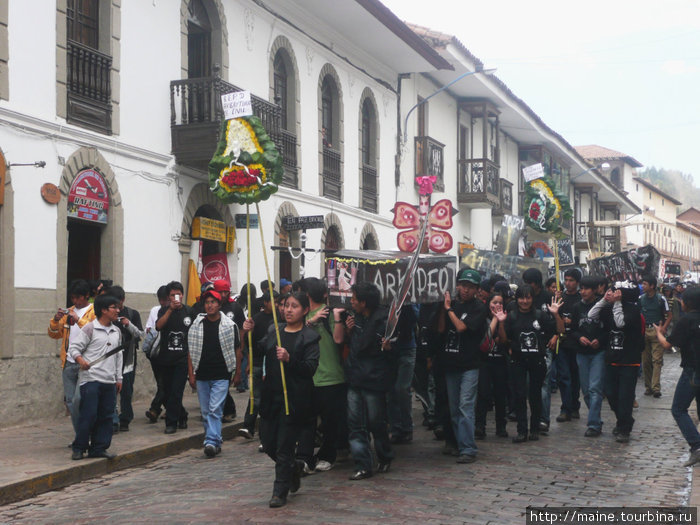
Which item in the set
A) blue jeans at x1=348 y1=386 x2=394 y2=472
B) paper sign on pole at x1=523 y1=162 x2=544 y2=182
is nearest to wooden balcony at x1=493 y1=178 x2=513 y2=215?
paper sign on pole at x1=523 y1=162 x2=544 y2=182

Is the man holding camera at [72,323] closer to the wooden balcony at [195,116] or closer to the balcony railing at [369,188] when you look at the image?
the wooden balcony at [195,116]

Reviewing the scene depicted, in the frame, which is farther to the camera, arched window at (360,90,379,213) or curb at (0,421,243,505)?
arched window at (360,90,379,213)

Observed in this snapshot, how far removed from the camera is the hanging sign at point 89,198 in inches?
499

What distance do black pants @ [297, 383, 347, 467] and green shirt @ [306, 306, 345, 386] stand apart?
0.06 metres

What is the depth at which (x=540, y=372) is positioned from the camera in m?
10.4

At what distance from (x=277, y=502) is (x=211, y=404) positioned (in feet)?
9.22

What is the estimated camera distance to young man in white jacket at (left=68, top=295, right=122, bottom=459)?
8883 mm

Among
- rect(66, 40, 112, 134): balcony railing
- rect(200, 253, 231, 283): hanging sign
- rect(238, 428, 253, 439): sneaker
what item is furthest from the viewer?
rect(200, 253, 231, 283): hanging sign

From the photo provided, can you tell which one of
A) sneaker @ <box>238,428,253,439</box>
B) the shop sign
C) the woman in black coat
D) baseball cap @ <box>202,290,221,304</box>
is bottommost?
sneaker @ <box>238,428,253,439</box>

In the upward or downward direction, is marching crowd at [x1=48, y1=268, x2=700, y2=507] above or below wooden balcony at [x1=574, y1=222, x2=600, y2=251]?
below

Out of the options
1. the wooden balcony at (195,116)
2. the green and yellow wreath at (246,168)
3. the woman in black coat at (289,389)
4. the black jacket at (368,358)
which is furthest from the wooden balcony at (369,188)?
the woman in black coat at (289,389)

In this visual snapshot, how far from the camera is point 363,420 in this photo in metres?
8.11

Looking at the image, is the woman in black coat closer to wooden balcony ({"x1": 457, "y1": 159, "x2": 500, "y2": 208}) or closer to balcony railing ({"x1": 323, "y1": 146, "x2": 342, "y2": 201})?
balcony railing ({"x1": 323, "y1": 146, "x2": 342, "y2": 201})

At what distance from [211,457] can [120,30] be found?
22.7 feet
